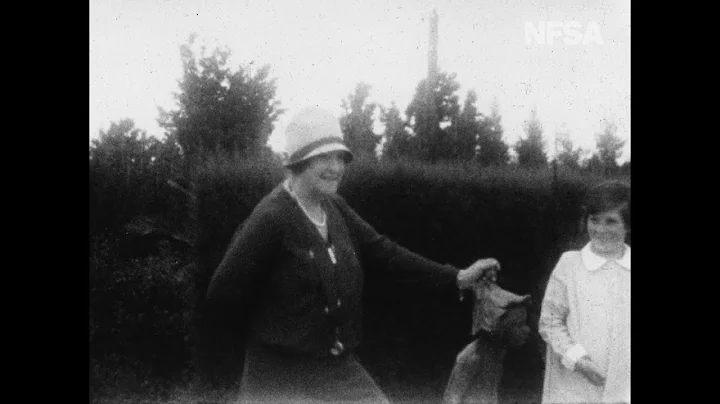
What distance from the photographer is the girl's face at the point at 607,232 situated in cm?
382

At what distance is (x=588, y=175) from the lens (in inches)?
163

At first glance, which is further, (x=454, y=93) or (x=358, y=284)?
(x=454, y=93)

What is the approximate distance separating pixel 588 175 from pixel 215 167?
1.87 meters

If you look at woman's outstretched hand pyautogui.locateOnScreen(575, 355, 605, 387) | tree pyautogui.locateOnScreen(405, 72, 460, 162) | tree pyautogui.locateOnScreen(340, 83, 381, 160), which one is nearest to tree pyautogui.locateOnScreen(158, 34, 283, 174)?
tree pyautogui.locateOnScreen(340, 83, 381, 160)

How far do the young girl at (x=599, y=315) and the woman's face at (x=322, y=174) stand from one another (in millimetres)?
1267

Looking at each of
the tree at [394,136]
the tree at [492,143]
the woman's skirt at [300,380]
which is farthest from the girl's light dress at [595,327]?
the tree at [394,136]

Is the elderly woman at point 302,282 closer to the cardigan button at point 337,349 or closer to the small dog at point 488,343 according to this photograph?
the cardigan button at point 337,349

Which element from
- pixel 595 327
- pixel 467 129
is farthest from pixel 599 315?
pixel 467 129

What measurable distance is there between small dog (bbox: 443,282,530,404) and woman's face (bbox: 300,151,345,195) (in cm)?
93
